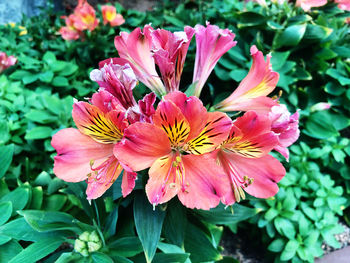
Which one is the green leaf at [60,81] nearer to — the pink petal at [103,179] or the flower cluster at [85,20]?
the flower cluster at [85,20]

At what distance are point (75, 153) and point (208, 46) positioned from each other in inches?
19.7

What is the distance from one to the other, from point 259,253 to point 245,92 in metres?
1.40

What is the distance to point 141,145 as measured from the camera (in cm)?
70

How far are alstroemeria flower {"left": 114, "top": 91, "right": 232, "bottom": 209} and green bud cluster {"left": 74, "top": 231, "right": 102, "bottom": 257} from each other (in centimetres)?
38

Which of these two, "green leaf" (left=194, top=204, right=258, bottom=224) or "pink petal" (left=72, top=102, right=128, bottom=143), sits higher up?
"pink petal" (left=72, top=102, right=128, bottom=143)

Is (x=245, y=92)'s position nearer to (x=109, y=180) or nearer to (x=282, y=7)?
(x=109, y=180)

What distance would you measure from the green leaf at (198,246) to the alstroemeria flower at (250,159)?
1.15 ft

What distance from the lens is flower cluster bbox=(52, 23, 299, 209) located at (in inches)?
27.6

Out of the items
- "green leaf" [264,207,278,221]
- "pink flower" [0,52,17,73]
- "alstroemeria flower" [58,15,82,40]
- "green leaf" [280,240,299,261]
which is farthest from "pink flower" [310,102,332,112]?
"pink flower" [0,52,17,73]

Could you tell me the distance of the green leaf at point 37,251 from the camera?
0.93 metres

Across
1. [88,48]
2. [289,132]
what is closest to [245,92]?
[289,132]

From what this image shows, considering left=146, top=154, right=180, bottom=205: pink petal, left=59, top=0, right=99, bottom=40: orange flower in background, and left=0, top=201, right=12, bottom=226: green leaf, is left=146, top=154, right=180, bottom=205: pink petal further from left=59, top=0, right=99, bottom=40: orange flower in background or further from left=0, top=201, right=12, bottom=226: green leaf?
left=59, top=0, right=99, bottom=40: orange flower in background

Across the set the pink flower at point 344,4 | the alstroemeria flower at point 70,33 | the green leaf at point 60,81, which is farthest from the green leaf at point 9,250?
the pink flower at point 344,4

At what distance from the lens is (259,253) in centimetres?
192
